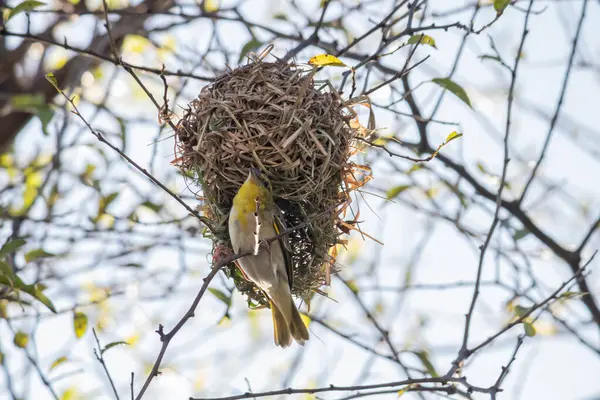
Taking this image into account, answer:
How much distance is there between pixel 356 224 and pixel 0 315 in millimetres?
2418

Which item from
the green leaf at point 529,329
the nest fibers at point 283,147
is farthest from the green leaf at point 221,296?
the green leaf at point 529,329

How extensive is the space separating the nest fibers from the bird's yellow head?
0.21 ft

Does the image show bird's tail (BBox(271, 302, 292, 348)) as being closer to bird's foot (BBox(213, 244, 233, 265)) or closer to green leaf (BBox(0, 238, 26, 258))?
bird's foot (BBox(213, 244, 233, 265))

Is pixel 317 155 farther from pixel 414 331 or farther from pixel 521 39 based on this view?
pixel 414 331

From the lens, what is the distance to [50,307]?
3.71 meters

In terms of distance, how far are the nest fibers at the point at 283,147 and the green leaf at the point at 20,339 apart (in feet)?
4.44

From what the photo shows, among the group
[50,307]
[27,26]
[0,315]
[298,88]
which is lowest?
[50,307]

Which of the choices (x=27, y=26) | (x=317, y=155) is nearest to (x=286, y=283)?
(x=317, y=155)

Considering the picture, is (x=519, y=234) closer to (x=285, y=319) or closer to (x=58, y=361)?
(x=285, y=319)

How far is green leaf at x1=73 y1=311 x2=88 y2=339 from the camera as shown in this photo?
4117mm

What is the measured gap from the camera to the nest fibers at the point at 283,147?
3443 millimetres

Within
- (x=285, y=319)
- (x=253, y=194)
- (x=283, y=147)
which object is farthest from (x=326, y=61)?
(x=285, y=319)

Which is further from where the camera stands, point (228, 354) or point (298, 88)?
point (228, 354)

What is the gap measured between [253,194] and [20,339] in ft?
5.99
